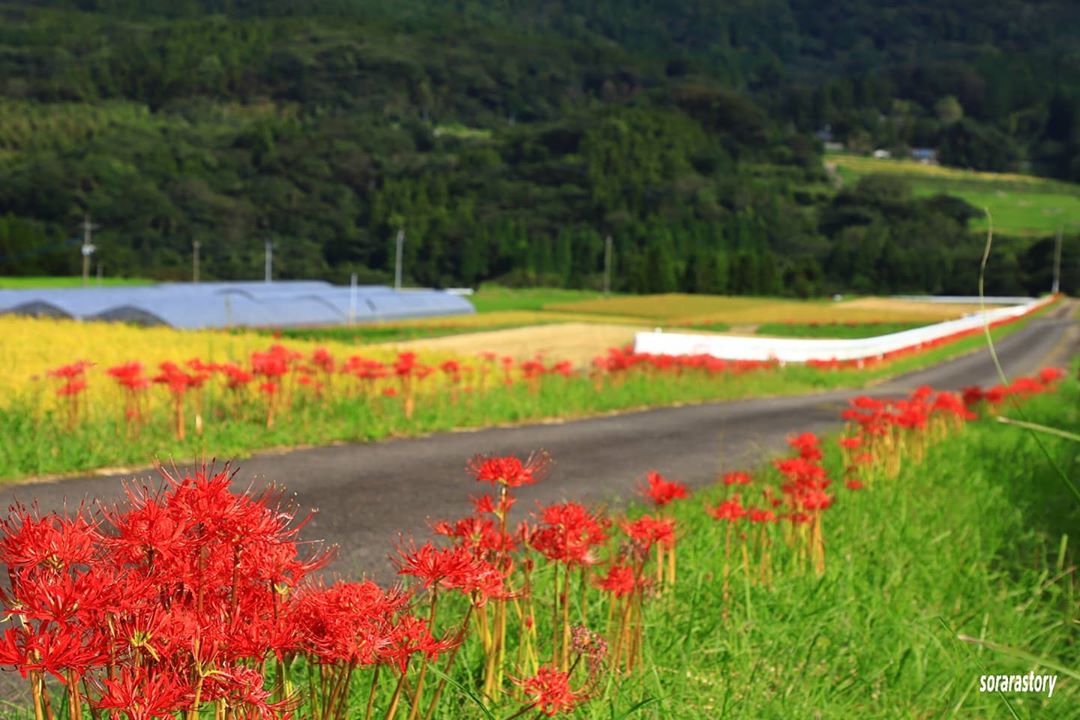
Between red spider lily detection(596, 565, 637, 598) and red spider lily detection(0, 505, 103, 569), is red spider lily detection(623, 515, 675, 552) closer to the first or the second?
red spider lily detection(596, 565, 637, 598)

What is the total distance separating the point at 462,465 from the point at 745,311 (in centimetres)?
5330

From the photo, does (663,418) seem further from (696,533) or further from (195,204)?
(195,204)

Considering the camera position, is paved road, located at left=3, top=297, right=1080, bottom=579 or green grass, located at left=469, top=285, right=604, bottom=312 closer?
paved road, located at left=3, top=297, right=1080, bottom=579

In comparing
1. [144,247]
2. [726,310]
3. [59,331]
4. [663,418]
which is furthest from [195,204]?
[663,418]

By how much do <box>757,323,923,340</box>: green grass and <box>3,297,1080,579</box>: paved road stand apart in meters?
30.0

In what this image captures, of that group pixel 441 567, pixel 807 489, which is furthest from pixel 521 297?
pixel 441 567

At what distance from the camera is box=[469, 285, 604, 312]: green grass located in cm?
7195

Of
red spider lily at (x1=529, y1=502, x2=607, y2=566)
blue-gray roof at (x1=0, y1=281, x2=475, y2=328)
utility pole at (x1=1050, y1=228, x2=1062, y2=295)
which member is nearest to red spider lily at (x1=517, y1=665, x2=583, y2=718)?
red spider lily at (x1=529, y1=502, x2=607, y2=566)

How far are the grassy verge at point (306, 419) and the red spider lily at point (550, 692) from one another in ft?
7.30

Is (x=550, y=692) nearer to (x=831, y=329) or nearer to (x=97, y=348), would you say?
(x=97, y=348)

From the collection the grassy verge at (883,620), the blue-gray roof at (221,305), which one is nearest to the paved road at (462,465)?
the grassy verge at (883,620)

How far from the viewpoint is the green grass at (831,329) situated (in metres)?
48.9

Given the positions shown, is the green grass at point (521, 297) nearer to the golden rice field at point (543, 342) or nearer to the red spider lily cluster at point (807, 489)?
the golden rice field at point (543, 342)

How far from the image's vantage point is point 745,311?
206 ft
